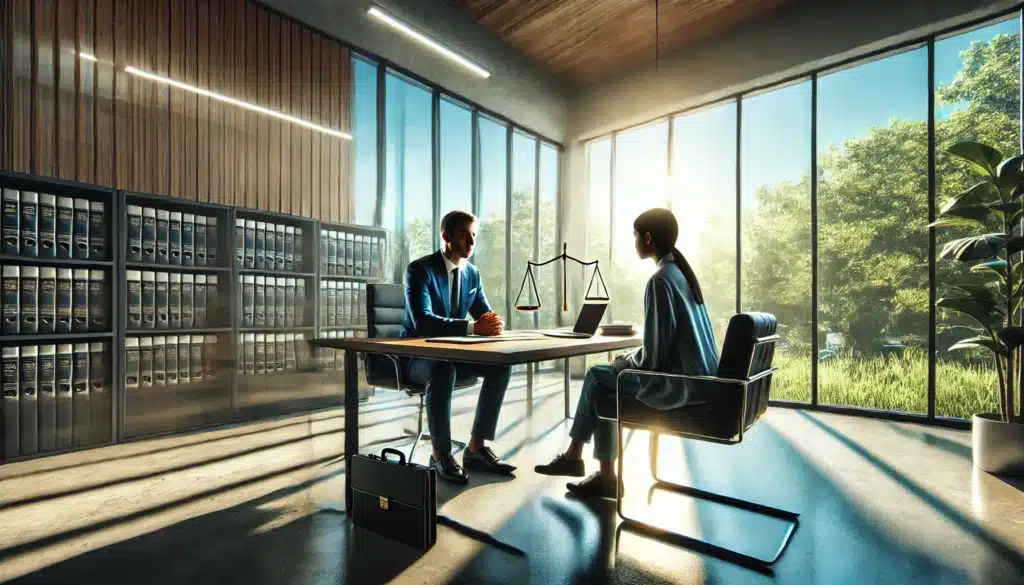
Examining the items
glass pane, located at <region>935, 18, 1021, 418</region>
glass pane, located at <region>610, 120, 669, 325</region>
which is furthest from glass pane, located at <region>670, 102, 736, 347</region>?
glass pane, located at <region>935, 18, 1021, 418</region>

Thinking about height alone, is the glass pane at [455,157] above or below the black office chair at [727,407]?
above

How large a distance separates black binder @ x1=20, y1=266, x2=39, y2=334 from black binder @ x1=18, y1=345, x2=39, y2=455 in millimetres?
113

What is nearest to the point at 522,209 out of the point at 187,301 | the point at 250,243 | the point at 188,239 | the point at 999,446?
the point at 250,243

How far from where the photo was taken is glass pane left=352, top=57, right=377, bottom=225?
4.54 metres

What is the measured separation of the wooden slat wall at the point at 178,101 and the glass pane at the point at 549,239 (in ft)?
9.03

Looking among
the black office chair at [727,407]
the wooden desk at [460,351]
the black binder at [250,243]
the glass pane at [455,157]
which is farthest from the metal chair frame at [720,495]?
the glass pane at [455,157]

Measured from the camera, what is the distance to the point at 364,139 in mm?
4598

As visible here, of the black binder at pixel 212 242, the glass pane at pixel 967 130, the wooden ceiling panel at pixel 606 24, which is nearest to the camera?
the black binder at pixel 212 242

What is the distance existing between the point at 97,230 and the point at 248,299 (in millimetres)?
973

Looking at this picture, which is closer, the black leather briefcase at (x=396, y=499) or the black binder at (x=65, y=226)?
the black leather briefcase at (x=396, y=499)

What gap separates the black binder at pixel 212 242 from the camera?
12.0ft

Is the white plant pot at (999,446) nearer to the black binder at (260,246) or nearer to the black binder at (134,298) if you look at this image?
the black binder at (260,246)

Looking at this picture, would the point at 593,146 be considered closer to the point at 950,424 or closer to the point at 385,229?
the point at 385,229

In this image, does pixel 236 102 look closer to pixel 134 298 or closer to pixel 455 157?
pixel 134 298
